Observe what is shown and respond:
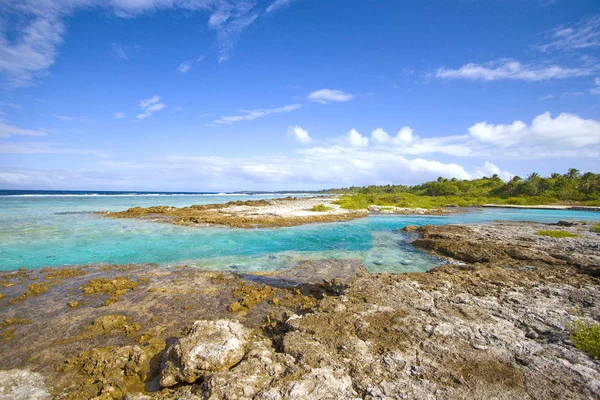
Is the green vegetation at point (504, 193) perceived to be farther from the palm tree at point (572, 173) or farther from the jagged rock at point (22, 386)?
the jagged rock at point (22, 386)

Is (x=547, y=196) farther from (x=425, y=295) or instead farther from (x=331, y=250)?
(x=425, y=295)

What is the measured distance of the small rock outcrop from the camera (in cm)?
458

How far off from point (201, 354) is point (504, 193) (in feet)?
283

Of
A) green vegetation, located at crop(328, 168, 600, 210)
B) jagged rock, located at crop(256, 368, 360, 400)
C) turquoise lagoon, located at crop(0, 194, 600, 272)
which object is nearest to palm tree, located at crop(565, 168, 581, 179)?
green vegetation, located at crop(328, 168, 600, 210)

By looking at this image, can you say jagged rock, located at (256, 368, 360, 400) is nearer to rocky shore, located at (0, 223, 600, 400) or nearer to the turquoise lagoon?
rocky shore, located at (0, 223, 600, 400)

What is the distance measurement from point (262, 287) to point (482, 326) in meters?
6.47

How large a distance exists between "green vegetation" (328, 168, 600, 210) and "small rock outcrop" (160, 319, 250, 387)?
39227 mm

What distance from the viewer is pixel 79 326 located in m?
7.07

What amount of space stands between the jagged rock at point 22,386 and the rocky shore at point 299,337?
0.03m

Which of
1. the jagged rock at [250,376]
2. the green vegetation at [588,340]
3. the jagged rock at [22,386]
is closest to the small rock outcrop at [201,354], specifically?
the jagged rock at [250,376]

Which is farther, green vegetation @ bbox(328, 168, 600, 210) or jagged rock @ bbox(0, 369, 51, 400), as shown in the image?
green vegetation @ bbox(328, 168, 600, 210)

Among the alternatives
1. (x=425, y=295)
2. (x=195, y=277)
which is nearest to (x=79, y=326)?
(x=195, y=277)

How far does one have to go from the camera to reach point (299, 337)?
548 centimetres

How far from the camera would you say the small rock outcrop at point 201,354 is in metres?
4.58
